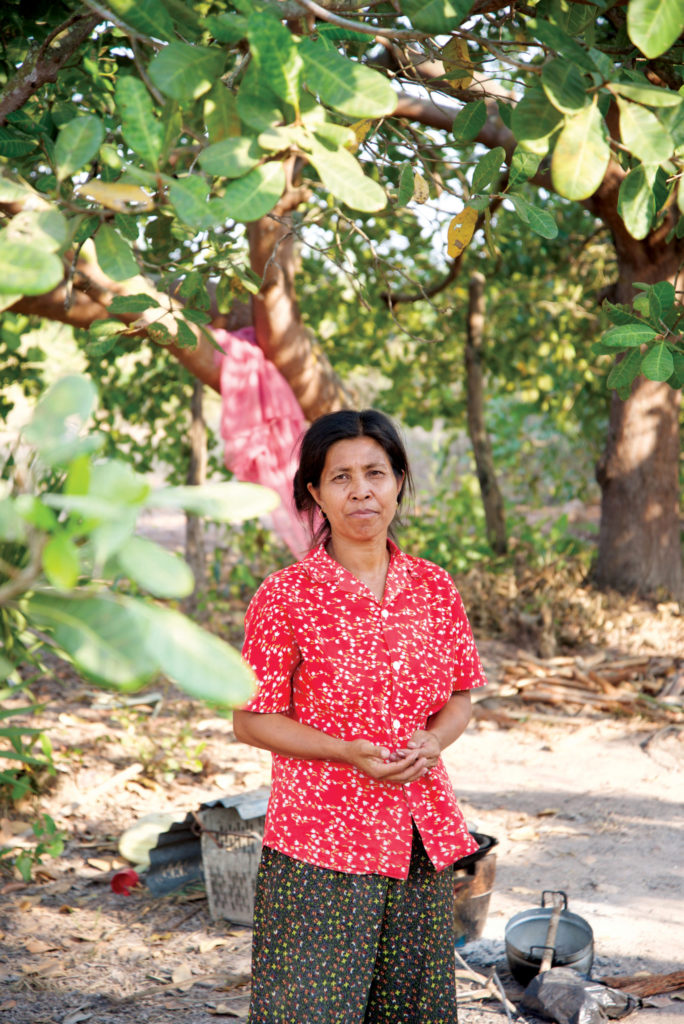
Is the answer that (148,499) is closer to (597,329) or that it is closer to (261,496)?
(261,496)

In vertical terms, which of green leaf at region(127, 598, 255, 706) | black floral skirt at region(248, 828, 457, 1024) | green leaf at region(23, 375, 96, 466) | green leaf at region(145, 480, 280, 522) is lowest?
black floral skirt at region(248, 828, 457, 1024)

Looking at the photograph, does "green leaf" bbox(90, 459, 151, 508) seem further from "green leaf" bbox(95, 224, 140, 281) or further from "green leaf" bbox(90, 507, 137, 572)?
"green leaf" bbox(95, 224, 140, 281)

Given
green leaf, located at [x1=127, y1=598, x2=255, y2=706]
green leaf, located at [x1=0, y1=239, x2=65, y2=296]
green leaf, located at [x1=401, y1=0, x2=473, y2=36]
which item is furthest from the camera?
green leaf, located at [x1=401, y1=0, x2=473, y2=36]

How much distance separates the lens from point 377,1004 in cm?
205

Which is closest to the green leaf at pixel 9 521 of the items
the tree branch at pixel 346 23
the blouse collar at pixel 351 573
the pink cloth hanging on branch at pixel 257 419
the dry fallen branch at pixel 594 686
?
the tree branch at pixel 346 23

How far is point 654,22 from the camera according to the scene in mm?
1145

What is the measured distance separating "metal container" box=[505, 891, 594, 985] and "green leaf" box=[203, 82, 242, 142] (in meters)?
2.18

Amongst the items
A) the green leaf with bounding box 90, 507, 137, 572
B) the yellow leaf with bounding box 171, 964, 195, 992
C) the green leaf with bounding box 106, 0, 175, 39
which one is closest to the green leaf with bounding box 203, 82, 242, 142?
the green leaf with bounding box 106, 0, 175, 39

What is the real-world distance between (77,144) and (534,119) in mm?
575

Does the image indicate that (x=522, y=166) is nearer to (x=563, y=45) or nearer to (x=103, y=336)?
(x=563, y=45)

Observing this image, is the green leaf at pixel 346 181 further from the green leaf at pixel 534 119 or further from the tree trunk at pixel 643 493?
the tree trunk at pixel 643 493

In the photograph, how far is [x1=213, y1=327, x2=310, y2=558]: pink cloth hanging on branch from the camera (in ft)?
14.7

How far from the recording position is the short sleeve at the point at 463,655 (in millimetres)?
2104

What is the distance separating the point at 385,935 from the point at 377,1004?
181 millimetres
